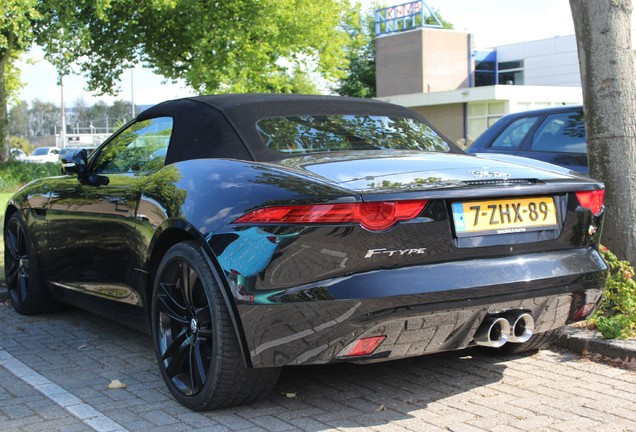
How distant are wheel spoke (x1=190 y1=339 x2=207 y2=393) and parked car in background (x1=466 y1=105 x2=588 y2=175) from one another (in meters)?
4.76

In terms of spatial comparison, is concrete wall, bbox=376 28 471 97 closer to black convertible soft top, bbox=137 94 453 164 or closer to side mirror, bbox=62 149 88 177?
side mirror, bbox=62 149 88 177

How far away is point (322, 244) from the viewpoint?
3.37 m

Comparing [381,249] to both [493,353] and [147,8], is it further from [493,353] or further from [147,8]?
[147,8]

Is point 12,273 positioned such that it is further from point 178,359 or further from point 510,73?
point 510,73

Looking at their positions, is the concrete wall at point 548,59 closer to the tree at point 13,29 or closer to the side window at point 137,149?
the tree at point 13,29

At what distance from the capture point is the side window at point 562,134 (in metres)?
7.85

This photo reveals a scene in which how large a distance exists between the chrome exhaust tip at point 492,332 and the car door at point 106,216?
1.84 metres

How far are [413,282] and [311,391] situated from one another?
113 centimetres

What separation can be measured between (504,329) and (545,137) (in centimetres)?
490

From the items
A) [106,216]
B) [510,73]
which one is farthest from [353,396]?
[510,73]

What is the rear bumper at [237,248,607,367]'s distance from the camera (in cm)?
336

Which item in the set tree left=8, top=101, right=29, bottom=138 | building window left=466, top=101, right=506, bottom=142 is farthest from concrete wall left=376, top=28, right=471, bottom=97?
tree left=8, top=101, right=29, bottom=138

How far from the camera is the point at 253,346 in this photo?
3.50m

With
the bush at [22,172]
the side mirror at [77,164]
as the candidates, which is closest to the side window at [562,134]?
the side mirror at [77,164]
